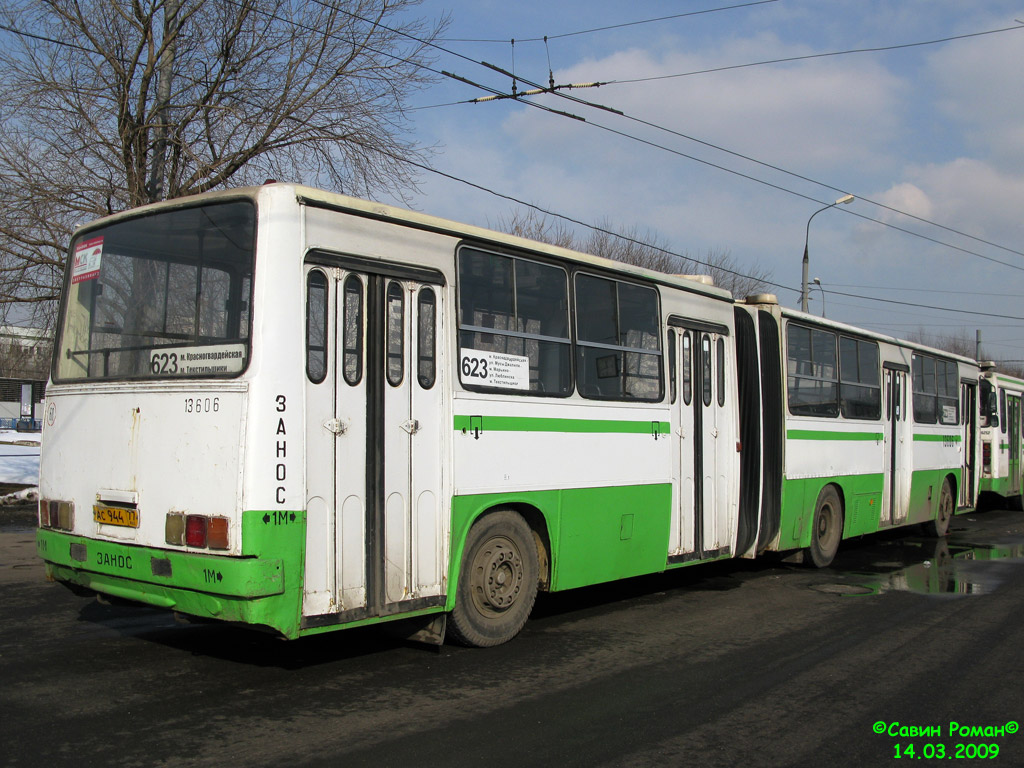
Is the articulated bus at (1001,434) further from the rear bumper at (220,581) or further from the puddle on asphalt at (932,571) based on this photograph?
the rear bumper at (220,581)

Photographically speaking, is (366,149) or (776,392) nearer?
(776,392)

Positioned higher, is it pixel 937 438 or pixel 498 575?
pixel 937 438

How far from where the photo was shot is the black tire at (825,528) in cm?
1181

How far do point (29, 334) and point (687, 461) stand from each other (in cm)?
1215

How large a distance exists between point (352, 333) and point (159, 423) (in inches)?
52.6

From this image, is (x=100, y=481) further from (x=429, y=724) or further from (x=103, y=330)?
(x=429, y=724)

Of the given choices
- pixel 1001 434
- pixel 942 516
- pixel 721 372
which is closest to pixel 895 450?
pixel 942 516

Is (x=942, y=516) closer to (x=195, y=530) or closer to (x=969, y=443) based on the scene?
(x=969, y=443)

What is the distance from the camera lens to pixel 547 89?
43.7 feet

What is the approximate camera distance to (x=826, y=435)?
12.0m

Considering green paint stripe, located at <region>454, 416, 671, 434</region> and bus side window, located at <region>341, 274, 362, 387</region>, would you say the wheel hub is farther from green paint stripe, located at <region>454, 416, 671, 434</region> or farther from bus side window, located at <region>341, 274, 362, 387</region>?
bus side window, located at <region>341, 274, 362, 387</region>

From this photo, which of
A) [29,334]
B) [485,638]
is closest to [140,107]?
[29,334]

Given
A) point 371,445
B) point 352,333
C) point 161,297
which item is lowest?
point 371,445

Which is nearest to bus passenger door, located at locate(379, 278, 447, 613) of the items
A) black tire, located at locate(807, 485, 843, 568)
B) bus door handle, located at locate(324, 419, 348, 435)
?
bus door handle, located at locate(324, 419, 348, 435)
